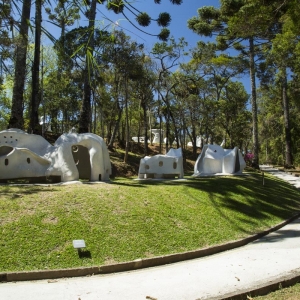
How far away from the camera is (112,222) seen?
23.6 feet

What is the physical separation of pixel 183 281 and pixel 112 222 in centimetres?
252

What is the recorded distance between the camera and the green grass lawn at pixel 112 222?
588 centimetres

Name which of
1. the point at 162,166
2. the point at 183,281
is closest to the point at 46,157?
the point at 162,166

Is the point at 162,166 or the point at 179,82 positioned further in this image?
the point at 179,82

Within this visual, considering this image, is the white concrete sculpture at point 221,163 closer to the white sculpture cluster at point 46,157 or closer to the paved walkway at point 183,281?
the white sculpture cluster at point 46,157

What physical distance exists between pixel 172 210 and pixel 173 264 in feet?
8.20

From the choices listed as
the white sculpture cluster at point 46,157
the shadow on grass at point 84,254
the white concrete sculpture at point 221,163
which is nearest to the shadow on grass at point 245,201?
the white sculpture cluster at point 46,157

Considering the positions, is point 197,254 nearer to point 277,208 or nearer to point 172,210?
point 172,210

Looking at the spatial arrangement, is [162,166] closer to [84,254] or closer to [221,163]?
[221,163]

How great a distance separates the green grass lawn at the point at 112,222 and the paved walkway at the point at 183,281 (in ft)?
1.69

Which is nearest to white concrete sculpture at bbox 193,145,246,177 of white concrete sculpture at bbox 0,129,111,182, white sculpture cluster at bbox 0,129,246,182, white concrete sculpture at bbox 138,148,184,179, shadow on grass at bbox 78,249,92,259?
white concrete sculpture at bbox 138,148,184,179

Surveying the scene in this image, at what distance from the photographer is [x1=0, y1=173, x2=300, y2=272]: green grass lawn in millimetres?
5879

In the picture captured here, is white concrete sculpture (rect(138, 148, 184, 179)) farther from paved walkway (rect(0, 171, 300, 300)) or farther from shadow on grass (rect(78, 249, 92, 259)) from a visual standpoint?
shadow on grass (rect(78, 249, 92, 259))

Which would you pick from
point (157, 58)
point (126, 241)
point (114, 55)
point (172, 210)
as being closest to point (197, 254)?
point (126, 241)
